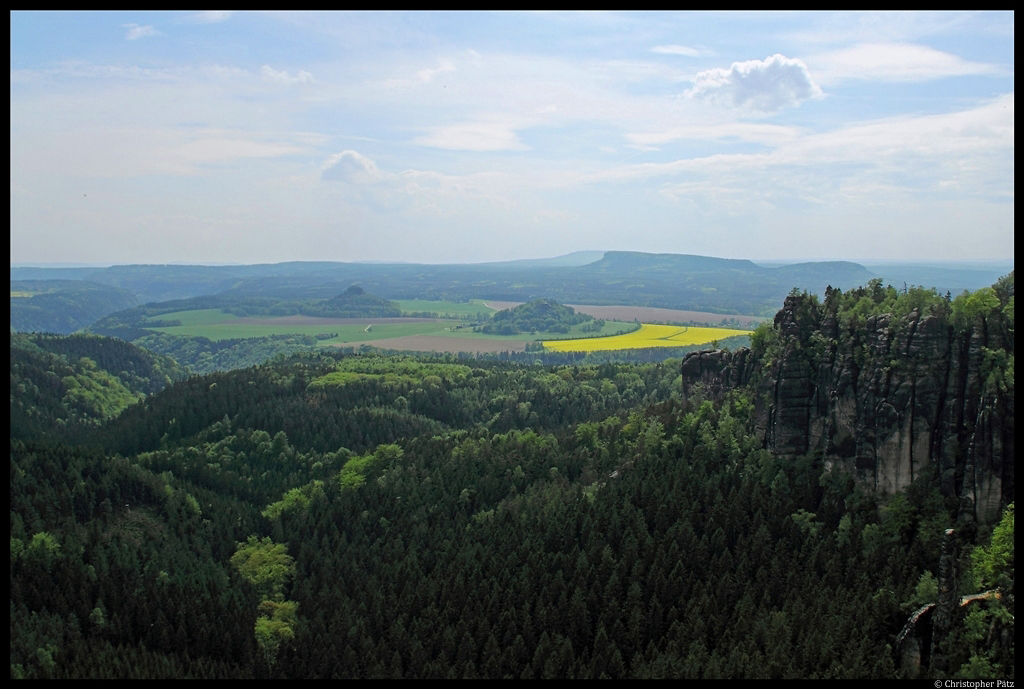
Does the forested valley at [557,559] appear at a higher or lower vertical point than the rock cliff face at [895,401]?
lower

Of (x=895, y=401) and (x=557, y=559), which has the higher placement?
(x=895, y=401)

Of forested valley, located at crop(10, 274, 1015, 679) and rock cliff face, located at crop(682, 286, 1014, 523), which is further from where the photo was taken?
rock cliff face, located at crop(682, 286, 1014, 523)

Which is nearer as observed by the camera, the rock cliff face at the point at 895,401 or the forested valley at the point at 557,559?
the forested valley at the point at 557,559

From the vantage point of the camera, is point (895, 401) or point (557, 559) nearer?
point (895, 401)

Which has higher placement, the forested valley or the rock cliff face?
the rock cliff face
